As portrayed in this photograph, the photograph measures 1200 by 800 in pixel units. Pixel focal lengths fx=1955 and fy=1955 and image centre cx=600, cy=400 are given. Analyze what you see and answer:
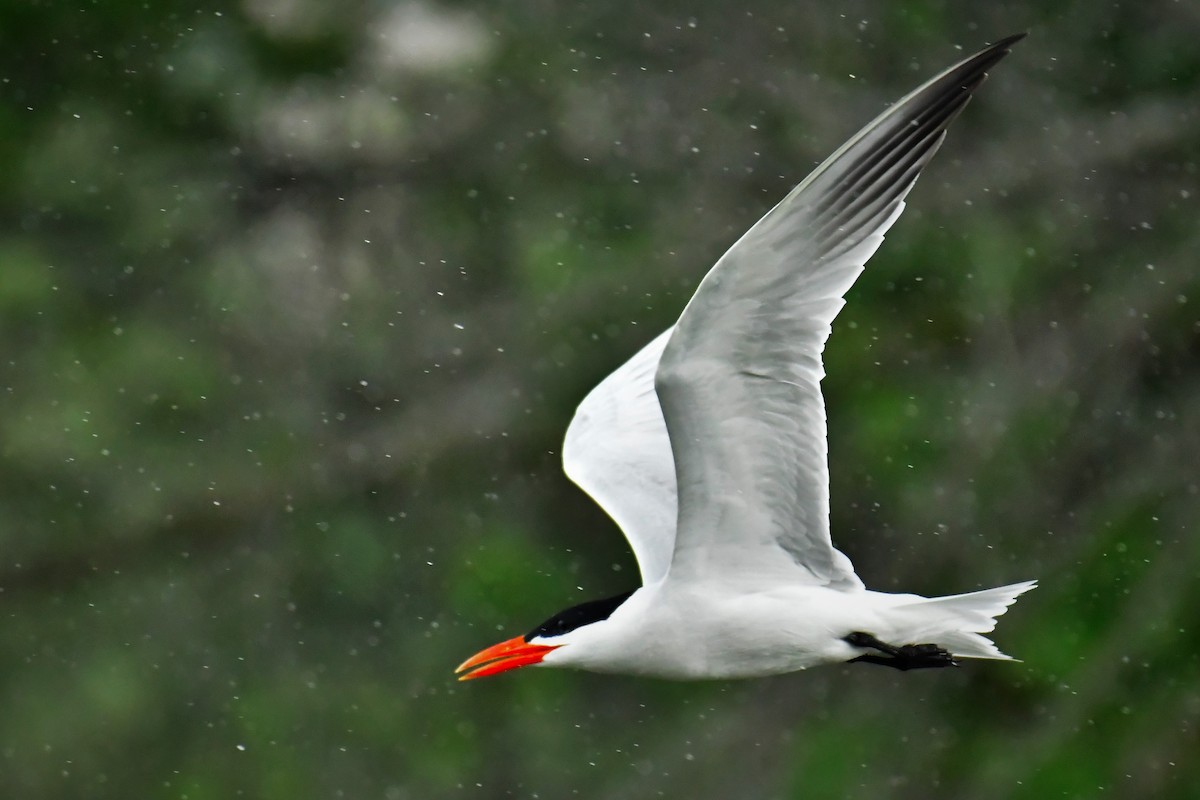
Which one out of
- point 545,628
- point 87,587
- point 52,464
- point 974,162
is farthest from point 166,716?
point 545,628

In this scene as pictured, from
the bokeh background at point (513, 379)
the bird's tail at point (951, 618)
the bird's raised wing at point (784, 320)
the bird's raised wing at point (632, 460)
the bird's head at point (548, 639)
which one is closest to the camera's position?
the bird's raised wing at point (784, 320)

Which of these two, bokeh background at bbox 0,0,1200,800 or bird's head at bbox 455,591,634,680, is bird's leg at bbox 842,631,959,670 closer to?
bird's head at bbox 455,591,634,680

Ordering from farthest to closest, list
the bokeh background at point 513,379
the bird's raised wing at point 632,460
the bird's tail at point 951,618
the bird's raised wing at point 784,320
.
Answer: the bokeh background at point 513,379
the bird's raised wing at point 632,460
the bird's tail at point 951,618
the bird's raised wing at point 784,320

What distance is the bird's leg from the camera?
9.58ft

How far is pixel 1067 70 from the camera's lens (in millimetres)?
5469

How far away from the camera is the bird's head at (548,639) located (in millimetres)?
2988

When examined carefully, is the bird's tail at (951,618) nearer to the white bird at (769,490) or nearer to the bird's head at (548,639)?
the white bird at (769,490)

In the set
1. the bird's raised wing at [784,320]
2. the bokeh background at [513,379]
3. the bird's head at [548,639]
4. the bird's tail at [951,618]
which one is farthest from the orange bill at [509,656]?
the bokeh background at [513,379]

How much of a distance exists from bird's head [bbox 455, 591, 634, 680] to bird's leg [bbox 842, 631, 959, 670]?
1.20 ft

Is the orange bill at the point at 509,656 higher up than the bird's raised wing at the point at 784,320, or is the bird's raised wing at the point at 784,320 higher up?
the bird's raised wing at the point at 784,320

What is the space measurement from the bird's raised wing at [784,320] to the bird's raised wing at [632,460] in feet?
1.44

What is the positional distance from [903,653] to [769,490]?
0.36 metres

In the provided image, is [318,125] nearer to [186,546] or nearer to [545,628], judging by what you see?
[186,546]

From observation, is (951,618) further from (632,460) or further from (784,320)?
(632,460)
